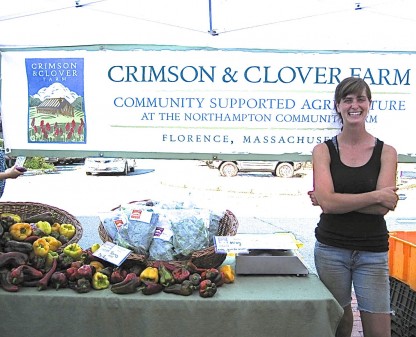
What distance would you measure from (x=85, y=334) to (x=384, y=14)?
280cm

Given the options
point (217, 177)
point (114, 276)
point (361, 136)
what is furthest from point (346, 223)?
point (217, 177)

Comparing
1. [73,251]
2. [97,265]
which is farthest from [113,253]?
[73,251]

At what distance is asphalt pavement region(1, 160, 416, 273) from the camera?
825 cm

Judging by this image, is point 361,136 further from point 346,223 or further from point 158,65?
point 158,65

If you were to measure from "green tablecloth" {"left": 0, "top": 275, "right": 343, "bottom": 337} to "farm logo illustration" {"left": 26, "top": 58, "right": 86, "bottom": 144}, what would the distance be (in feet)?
4.54

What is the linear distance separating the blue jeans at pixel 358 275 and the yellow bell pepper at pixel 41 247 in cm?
138

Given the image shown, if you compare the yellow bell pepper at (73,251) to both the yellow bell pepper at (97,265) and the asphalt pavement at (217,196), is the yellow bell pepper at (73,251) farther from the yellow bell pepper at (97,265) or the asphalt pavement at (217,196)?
the asphalt pavement at (217,196)

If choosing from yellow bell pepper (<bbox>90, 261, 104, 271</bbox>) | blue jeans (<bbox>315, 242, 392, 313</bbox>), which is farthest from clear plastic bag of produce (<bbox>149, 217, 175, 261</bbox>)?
blue jeans (<bbox>315, 242, 392, 313</bbox>)

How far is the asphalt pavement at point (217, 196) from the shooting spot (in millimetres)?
8250

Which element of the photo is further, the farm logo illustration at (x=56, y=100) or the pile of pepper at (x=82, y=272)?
the farm logo illustration at (x=56, y=100)

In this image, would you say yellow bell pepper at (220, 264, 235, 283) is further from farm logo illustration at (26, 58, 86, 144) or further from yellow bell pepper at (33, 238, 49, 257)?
farm logo illustration at (26, 58, 86, 144)

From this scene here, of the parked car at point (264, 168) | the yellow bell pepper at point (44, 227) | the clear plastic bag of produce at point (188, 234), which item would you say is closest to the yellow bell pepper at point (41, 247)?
the yellow bell pepper at point (44, 227)

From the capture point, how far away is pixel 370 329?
2.18 metres

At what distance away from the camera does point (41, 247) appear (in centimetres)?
235
